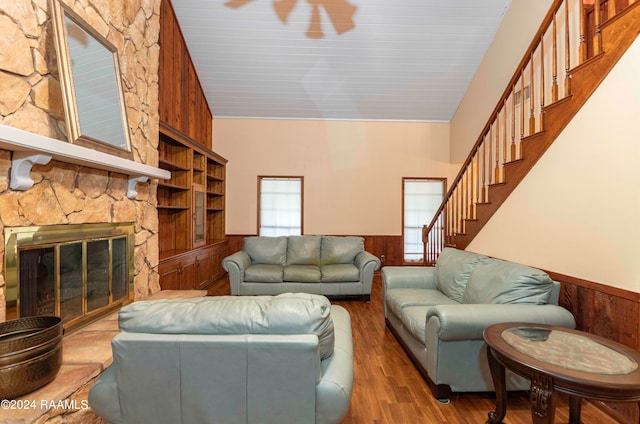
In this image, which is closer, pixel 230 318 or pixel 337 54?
pixel 230 318

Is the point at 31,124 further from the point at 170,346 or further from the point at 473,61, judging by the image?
the point at 473,61

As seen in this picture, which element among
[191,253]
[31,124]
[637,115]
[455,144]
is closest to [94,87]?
[31,124]

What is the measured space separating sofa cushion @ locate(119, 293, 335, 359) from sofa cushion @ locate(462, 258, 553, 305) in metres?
1.61

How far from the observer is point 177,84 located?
15.8 ft

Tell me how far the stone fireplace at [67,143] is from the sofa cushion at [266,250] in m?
1.50

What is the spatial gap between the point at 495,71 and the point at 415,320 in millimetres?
4376

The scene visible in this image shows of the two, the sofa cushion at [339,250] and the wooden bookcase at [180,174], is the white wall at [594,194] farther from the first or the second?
the wooden bookcase at [180,174]

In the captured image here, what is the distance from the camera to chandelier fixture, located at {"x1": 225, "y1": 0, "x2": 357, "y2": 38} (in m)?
4.40

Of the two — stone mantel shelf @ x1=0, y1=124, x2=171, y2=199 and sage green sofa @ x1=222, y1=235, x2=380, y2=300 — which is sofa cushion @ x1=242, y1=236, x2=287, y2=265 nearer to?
sage green sofa @ x1=222, y1=235, x2=380, y2=300

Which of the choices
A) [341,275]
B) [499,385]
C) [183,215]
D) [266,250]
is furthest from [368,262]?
[183,215]

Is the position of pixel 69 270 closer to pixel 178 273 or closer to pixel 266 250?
pixel 178 273

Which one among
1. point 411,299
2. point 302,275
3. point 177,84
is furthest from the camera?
point 177,84

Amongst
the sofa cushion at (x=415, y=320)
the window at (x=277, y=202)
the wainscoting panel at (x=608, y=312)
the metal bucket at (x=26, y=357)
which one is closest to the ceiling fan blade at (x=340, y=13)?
the window at (x=277, y=202)

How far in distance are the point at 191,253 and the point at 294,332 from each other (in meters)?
3.56
